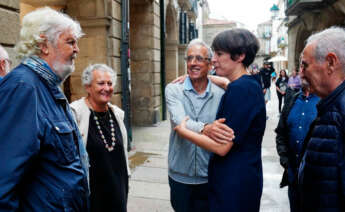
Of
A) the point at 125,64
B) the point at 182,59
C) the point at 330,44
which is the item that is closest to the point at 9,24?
the point at 330,44

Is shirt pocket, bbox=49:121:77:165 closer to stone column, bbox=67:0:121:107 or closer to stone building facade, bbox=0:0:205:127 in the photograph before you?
stone building facade, bbox=0:0:205:127

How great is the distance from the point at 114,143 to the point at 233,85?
1.36 metres

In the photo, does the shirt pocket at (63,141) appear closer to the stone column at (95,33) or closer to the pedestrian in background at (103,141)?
the pedestrian in background at (103,141)

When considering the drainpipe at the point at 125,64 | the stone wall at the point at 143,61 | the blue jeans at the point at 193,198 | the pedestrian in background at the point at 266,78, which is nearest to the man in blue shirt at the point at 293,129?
the blue jeans at the point at 193,198

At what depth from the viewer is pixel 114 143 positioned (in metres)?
2.72

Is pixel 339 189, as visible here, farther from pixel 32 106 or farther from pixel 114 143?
pixel 114 143

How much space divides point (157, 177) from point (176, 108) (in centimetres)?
327

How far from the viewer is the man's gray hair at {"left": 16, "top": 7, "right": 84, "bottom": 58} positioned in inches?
64.0

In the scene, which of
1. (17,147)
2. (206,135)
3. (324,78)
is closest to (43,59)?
(17,147)

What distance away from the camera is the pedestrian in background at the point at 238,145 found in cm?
175

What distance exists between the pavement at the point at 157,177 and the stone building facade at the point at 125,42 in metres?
0.99

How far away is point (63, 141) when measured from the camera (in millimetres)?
1541

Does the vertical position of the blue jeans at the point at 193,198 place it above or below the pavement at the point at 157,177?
above

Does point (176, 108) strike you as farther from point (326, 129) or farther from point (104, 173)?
point (326, 129)
